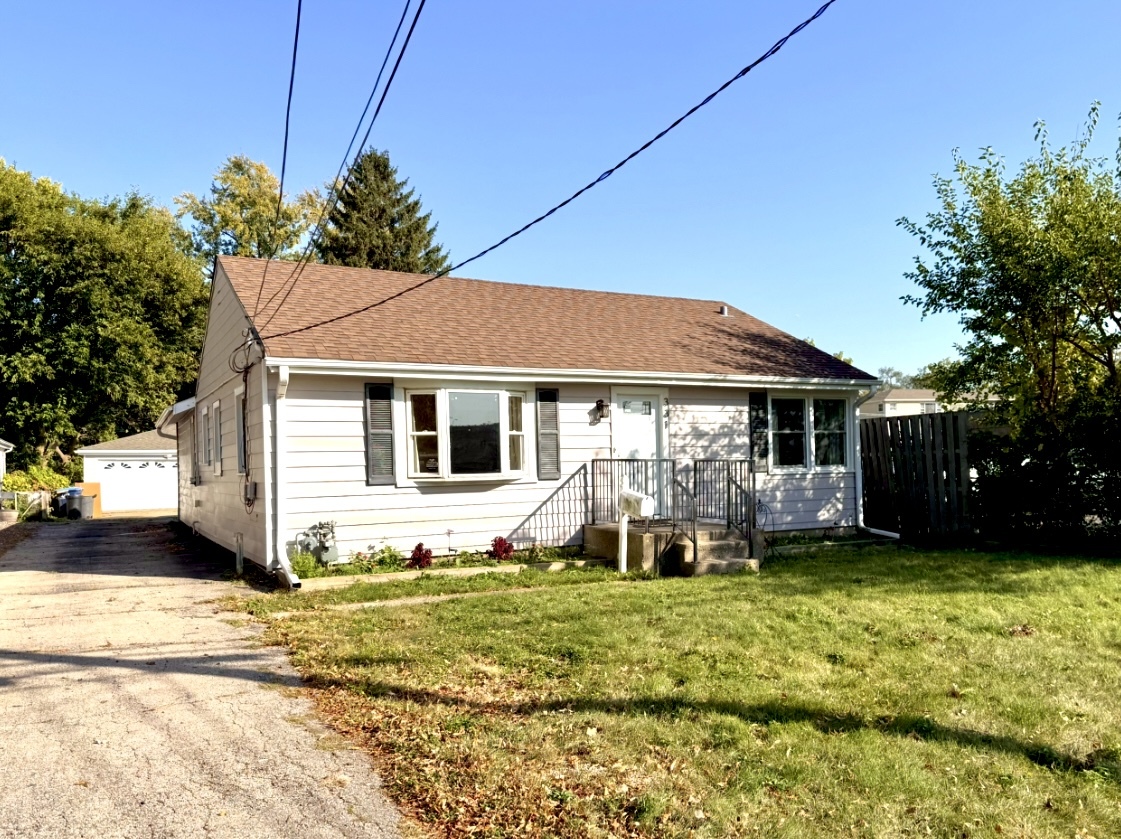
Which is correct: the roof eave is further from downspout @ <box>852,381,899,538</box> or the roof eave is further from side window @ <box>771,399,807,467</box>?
downspout @ <box>852,381,899,538</box>

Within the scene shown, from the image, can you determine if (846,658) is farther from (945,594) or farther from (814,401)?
(814,401)

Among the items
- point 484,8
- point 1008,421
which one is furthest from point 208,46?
point 1008,421

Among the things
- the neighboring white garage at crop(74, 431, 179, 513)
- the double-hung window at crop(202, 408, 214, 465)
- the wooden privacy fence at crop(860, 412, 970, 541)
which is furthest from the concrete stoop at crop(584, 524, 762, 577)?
the neighboring white garage at crop(74, 431, 179, 513)

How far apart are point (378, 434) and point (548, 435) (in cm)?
256

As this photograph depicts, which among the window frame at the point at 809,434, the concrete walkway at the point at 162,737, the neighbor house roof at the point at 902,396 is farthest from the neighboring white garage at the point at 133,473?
the neighbor house roof at the point at 902,396

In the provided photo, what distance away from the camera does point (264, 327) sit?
10.7m

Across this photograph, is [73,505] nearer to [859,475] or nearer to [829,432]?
[829,432]

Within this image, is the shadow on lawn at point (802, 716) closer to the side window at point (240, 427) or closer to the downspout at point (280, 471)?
the downspout at point (280, 471)

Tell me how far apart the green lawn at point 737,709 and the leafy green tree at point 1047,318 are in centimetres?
438

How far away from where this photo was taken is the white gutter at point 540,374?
397 inches

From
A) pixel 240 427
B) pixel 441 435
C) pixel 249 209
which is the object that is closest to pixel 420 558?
pixel 441 435

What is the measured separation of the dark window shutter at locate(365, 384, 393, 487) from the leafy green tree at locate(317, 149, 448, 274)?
27620 mm

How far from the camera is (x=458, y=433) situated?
10938 mm

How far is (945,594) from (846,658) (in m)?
3.20
